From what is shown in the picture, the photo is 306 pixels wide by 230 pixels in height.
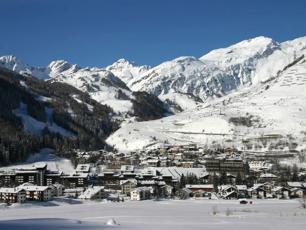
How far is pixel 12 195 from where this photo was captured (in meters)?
106

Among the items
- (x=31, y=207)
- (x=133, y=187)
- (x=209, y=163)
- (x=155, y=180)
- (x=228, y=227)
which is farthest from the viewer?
(x=209, y=163)

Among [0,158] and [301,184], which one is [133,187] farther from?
[0,158]

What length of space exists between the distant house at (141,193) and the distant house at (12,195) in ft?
68.9

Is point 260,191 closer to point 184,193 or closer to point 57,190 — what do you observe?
point 184,193

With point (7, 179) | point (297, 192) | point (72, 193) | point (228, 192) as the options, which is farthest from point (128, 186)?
point (297, 192)

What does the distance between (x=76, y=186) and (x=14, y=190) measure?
3302 centimetres

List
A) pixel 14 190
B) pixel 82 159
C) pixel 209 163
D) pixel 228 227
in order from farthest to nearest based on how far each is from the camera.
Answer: pixel 82 159, pixel 209 163, pixel 14 190, pixel 228 227

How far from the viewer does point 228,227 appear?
2158 inches

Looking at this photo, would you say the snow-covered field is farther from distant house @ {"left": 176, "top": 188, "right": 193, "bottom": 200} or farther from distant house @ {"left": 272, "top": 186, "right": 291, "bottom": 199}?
distant house @ {"left": 272, "top": 186, "right": 291, "bottom": 199}

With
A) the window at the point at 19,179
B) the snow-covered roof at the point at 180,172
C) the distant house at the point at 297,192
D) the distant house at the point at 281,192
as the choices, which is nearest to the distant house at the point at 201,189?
the distant house at the point at 281,192

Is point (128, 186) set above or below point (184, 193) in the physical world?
above

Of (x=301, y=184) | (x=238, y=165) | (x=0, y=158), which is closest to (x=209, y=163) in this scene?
(x=238, y=165)

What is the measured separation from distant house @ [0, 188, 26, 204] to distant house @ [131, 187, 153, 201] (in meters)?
21.0

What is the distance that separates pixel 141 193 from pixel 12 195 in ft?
82.0
